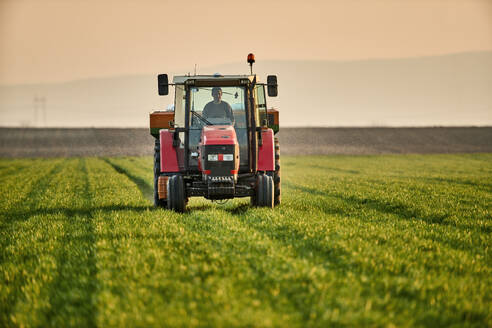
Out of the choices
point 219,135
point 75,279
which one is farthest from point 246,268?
point 219,135

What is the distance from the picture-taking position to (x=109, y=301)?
6.01 m

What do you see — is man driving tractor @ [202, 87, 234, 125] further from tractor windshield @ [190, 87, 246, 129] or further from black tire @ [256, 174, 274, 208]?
black tire @ [256, 174, 274, 208]

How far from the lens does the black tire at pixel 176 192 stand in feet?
42.2

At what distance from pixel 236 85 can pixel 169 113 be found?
9.96 ft

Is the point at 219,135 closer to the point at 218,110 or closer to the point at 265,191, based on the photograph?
the point at 218,110

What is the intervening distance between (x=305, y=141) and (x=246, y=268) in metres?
66.6

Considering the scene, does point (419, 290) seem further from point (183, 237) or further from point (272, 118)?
point (272, 118)

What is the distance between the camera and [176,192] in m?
12.9

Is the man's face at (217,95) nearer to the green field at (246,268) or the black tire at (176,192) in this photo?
the black tire at (176,192)

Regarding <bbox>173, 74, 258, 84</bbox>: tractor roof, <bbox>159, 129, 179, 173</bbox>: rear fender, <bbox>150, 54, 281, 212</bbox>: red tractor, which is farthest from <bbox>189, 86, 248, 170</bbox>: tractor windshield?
<bbox>159, 129, 179, 173</bbox>: rear fender

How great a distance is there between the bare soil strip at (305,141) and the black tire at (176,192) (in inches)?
1997

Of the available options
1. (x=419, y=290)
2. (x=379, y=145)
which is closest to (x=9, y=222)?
(x=419, y=290)

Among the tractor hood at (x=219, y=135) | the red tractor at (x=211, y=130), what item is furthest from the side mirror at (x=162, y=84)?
the tractor hood at (x=219, y=135)

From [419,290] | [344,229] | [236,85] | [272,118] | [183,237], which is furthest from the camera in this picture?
[272,118]
